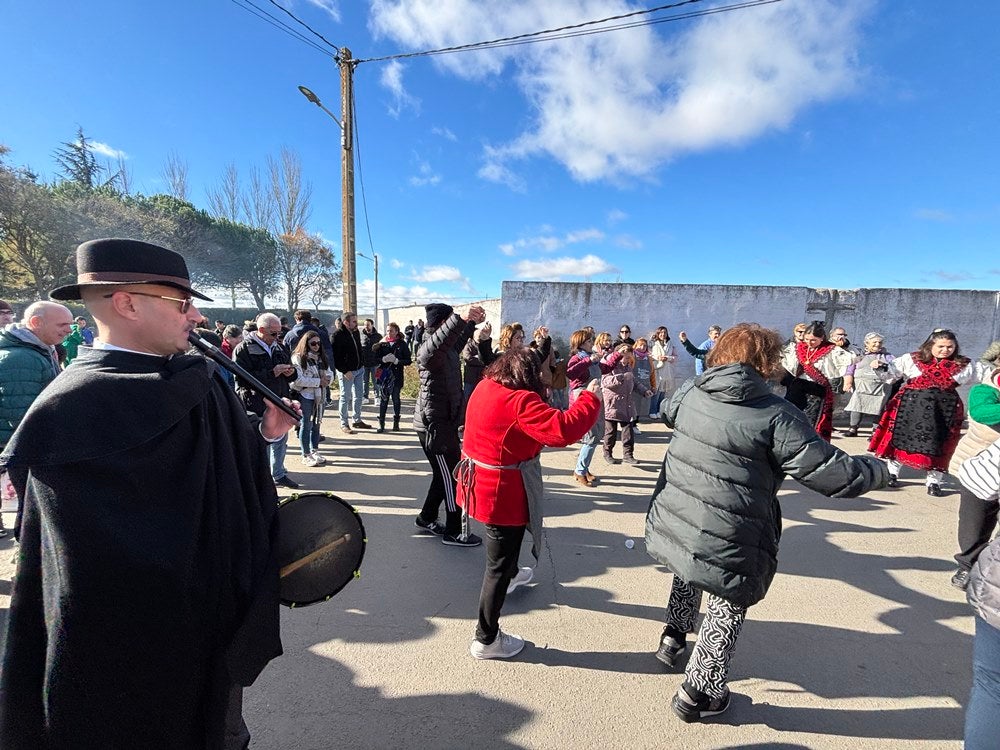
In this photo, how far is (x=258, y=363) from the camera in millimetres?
4535

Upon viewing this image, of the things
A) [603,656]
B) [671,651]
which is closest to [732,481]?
[671,651]

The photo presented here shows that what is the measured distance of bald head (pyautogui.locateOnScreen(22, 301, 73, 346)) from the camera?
316 centimetres

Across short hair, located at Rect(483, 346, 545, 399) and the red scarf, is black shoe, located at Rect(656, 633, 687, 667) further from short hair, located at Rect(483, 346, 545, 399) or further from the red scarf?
the red scarf

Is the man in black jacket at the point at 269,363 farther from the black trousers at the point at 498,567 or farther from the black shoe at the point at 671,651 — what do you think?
the black shoe at the point at 671,651

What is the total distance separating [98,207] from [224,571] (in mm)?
27419

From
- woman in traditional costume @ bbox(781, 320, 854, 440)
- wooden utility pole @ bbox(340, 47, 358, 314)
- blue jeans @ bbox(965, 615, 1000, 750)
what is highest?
wooden utility pole @ bbox(340, 47, 358, 314)

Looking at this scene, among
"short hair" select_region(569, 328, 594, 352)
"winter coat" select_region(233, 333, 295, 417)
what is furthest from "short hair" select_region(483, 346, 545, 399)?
"short hair" select_region(569, 328, 594, 352)

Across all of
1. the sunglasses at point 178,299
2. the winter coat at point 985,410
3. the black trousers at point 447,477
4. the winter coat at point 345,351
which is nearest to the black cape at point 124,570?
the sunglasses at point 178,299

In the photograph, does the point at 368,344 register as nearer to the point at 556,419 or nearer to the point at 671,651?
the point at 556,419

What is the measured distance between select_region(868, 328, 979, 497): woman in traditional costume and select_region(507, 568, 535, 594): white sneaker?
416cm

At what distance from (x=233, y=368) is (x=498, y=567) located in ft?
5.03

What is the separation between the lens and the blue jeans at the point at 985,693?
1.46 metres

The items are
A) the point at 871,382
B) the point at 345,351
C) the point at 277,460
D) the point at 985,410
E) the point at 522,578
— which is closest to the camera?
the point at 985,410

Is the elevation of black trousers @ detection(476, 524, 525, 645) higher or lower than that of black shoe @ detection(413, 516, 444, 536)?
higher
